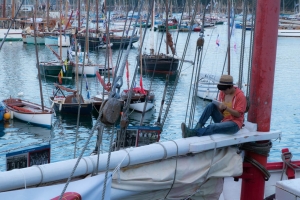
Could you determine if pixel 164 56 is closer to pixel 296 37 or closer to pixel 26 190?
pixel 26 190

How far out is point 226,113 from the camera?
651cm

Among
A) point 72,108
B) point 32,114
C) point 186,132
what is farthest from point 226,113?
point 72,108

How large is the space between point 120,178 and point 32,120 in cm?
2623

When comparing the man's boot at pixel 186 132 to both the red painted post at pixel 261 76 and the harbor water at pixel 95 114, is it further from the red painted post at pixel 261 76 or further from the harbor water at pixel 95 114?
the harbor water at pixel 95 114

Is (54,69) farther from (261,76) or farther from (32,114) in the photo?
(261,76)

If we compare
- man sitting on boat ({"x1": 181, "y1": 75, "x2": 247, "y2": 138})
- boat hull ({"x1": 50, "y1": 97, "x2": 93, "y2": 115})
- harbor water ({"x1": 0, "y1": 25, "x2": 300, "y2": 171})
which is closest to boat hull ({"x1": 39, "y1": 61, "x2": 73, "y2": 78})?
harbor water ({"x1": 0, "y1": 25, "x2": 300, "y2": 171})

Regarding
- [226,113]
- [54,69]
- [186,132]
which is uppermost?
[226,113]

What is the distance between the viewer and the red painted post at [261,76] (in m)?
5.88

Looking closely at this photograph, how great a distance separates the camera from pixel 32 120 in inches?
1206

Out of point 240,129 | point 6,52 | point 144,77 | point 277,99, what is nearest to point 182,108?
point 277,99

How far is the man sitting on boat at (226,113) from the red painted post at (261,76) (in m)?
0.16

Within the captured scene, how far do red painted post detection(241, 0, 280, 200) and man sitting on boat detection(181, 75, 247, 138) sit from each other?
159 mm

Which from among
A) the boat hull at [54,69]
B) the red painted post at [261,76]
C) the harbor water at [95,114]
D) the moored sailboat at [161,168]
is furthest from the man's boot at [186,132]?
the boat hull at [54,69]

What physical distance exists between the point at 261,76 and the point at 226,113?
0.76 metres
